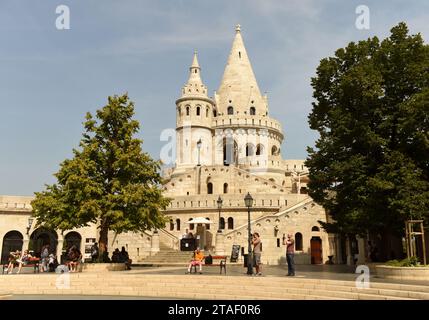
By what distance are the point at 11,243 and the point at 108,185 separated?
2835 centimetres

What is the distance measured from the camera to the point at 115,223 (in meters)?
21.0

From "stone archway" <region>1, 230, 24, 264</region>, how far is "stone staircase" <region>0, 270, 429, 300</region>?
30.1 meters

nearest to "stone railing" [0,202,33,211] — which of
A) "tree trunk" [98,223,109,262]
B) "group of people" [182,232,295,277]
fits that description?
"tree trunk" [98,223,109,262]

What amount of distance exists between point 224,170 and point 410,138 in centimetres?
3028

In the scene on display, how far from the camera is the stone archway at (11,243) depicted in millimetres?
43300

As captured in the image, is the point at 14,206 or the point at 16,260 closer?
the point at 16,260

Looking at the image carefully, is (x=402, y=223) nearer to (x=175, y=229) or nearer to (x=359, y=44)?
(x=359, y=44)

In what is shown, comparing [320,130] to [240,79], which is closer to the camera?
[320,130]

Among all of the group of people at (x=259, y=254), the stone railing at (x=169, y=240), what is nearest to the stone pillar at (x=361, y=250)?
the group of people at (x=259, y=254)

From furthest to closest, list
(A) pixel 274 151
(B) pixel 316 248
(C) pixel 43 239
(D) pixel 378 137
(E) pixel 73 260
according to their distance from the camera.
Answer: (A) pixel 274 151 < (C) pixel 43 239 < (B) pixel 316 248 < (E) pixel 73 260 < (D) pixel 378 137

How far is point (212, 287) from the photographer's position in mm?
15273

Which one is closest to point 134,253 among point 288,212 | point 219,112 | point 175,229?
point 175,229

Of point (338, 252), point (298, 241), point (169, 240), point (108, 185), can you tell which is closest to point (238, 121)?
point (169, 240)

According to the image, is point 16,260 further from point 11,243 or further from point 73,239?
point 73,239
